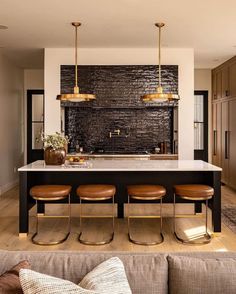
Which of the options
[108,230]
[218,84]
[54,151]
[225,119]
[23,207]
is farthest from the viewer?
[218,84]

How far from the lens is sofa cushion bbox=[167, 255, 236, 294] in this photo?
175cm

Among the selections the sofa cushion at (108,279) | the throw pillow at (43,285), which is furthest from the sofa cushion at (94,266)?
the throw pillow at (43,285)

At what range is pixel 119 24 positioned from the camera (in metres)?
5.83

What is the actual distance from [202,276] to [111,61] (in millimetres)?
6152

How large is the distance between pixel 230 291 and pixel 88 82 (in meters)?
6.08

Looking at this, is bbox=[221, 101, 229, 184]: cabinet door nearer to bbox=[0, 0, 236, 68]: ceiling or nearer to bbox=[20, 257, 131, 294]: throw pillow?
bbox=[0, 0, 236, 68]: ceiling

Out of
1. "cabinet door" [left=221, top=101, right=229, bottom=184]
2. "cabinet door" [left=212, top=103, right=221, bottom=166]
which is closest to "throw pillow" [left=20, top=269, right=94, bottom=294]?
"cabinet door" [left=221, top=101, right=229, bottom=184]

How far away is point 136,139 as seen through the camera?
A: 841cm

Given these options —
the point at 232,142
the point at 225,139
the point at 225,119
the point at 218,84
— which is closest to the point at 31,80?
the point at 218,84

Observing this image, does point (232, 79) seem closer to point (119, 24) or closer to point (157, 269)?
point (119, 24)

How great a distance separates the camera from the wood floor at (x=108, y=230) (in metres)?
4.57

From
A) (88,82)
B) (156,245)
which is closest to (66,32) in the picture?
(88,82)

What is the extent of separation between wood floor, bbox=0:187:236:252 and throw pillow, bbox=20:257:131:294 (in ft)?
9.51

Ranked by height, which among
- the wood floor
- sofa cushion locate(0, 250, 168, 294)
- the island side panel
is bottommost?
the wood floor
